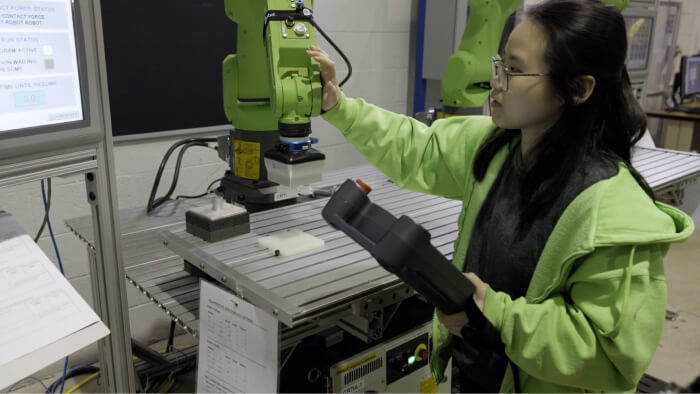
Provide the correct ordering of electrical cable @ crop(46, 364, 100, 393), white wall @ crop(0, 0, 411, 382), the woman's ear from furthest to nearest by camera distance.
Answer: electrical cable @ crop(46, 364, 100, 393) → white wall @ crop(0, 0, 411, 382) → the woman's ear

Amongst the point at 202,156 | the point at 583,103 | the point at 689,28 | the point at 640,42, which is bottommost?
the point at 202,156

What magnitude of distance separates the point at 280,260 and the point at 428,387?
2.22 ft

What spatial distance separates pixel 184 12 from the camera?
217 cm

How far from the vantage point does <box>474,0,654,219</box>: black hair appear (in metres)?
0.96

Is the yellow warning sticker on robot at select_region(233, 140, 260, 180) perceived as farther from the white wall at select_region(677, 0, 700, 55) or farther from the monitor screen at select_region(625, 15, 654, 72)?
the white wall at select_region(677, 0, 700, 55)

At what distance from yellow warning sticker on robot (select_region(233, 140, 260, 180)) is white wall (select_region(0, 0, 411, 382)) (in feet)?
1.94

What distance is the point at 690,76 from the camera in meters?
4.64

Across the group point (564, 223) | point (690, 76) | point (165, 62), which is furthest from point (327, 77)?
point (690, 76)

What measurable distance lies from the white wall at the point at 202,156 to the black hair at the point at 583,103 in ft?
4.86

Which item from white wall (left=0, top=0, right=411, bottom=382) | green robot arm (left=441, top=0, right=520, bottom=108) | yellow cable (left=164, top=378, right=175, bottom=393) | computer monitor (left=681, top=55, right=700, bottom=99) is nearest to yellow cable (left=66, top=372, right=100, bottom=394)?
white wall (left=0, top=0, right=411, bottom=382)

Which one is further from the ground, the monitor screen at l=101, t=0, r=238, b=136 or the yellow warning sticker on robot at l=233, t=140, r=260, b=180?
the monitor screen at l=101, t=0, r=238, b=136

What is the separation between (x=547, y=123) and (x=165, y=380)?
185 centimetres

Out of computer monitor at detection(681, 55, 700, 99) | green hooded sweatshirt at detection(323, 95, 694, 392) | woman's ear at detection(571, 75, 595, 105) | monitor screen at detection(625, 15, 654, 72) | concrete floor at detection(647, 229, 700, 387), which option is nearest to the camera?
green hooded sweatshirt at detection(323, 95, 694, 392)

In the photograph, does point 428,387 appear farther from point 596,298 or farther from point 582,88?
point 582,88
